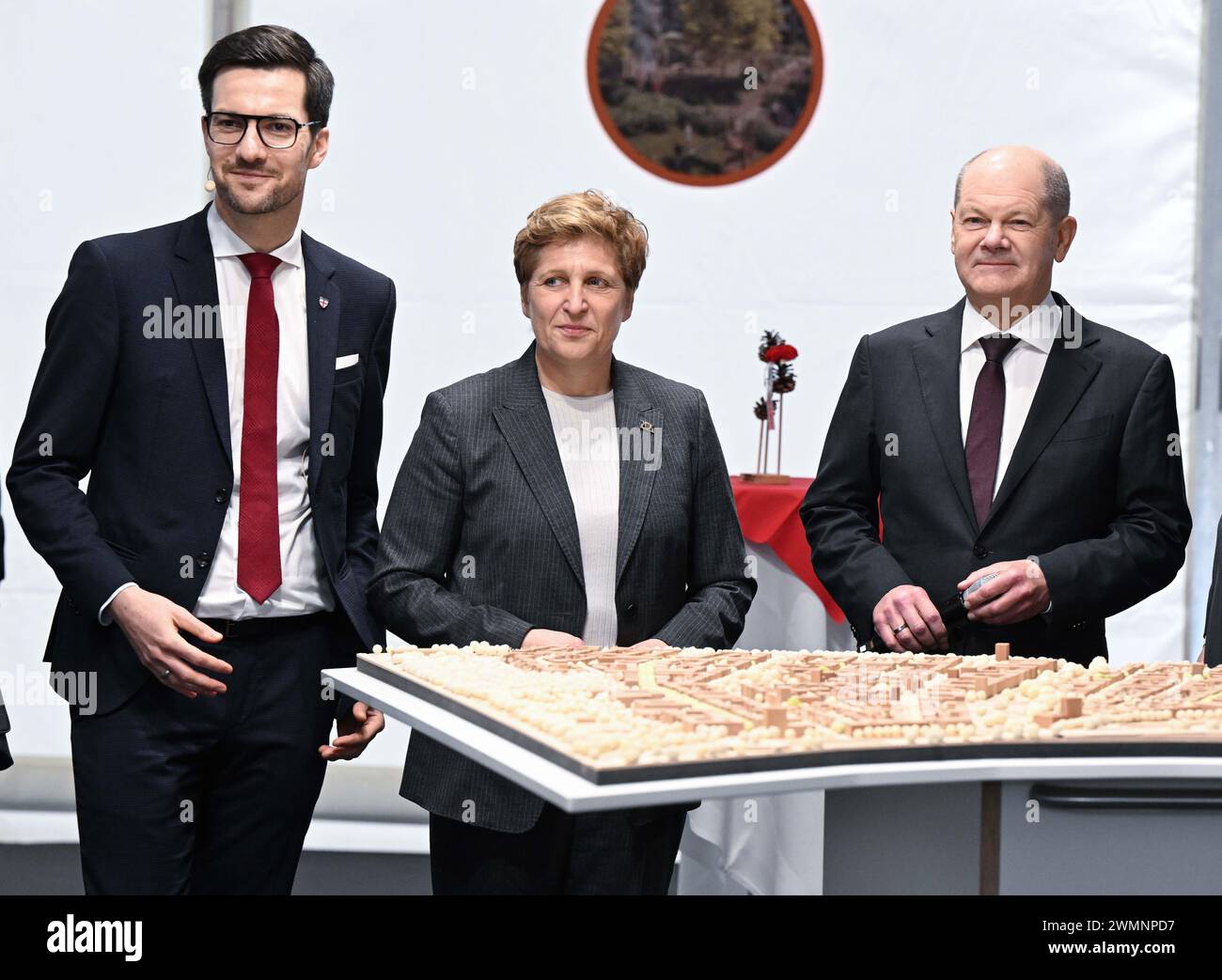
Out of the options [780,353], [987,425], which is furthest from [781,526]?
[987,425]

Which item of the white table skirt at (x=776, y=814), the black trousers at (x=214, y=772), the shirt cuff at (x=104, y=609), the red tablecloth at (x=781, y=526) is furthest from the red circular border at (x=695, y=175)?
the shirt cuff at (x=104, y=609)

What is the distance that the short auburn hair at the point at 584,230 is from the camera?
2.94 meters

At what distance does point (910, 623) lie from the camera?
9.85 ft

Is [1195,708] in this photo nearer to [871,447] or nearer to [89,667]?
[871,447]

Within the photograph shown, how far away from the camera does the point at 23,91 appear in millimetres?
5375

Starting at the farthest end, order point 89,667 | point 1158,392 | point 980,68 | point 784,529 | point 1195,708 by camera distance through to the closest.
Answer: point 980,68 < point 784,529 < point 1158,392 < point 89,667 < point 1195,708

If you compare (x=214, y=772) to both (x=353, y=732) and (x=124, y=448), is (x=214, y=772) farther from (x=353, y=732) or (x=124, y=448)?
(x=124, y=448)

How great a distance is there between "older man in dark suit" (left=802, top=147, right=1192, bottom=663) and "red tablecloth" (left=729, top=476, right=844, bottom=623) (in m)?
0.90

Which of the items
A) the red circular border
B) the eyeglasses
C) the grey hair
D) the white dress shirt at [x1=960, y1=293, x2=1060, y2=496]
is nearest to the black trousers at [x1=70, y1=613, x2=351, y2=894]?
the eyeglasses

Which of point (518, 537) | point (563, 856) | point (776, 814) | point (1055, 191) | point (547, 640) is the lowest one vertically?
point (776, 814)

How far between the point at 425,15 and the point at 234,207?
2.73 metres

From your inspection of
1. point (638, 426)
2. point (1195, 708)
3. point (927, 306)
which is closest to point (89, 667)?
point (638, 426)

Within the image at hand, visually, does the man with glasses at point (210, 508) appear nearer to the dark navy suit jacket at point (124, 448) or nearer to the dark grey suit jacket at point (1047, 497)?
the dark navy suit jacket at point (124, 448)

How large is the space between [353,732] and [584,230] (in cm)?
111
